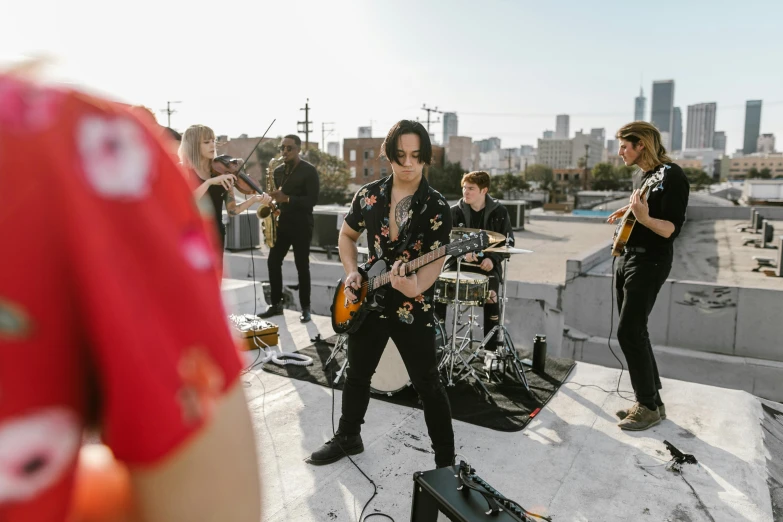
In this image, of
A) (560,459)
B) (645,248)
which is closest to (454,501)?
(560,459)

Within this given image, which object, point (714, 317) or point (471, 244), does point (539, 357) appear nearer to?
point (471, 244)

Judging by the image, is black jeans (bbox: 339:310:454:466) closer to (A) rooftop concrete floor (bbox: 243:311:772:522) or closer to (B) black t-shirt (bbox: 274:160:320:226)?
(A) rooftop concrete floor (bbox: 243:311:772:522)

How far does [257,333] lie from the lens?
6.21 metres

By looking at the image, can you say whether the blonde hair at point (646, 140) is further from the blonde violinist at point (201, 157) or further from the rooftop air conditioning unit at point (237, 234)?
the rooftop air conditioning unit at point (237, 234)

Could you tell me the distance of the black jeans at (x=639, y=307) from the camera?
432 centimetres

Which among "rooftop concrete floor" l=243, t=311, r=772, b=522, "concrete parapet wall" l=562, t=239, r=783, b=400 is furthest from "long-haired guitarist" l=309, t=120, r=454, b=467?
"concrete parapet wall" l=562, t=239, r=783, b=400

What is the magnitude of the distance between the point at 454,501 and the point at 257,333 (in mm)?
4170

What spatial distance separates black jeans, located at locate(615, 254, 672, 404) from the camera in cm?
432

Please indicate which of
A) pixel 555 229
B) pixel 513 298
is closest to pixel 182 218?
pixel 513 298

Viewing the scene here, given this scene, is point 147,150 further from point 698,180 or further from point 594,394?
point 698,180

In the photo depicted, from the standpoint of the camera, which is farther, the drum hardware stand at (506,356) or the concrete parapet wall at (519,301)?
the concrete parapet wall at (519,301)

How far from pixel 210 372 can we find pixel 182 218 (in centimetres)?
15

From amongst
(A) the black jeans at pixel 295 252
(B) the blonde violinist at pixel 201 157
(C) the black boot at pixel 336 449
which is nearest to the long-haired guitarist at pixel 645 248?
(C) the black boot at pixel 336 449

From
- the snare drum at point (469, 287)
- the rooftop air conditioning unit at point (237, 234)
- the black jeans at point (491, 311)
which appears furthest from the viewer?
the rooftop air conditioning unit at point (237, 234)
